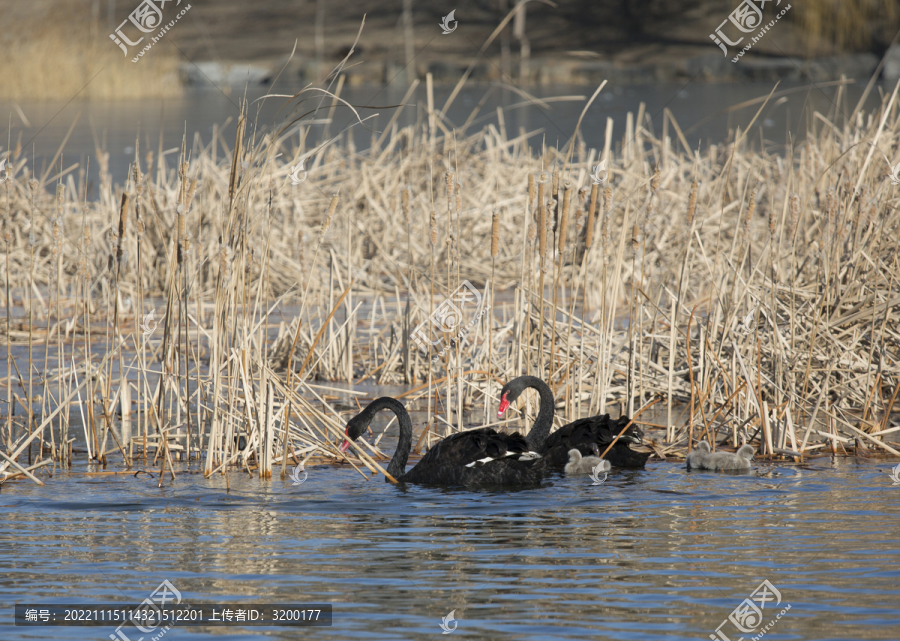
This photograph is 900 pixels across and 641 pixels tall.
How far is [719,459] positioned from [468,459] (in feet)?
4.41

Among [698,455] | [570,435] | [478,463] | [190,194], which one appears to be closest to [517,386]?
[570,435]

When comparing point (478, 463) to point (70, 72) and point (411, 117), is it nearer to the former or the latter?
point (70, 72)

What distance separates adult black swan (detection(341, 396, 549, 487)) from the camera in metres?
6.24

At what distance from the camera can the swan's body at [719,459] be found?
6.50m

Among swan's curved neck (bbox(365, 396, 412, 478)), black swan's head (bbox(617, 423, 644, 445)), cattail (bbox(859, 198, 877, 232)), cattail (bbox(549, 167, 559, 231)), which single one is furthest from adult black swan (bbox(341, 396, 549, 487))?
cattail (bbox(859, 198, 877, 232))

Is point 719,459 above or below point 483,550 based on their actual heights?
above

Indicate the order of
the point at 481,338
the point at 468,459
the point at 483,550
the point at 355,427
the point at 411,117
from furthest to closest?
the point at 411,117
the point at 481,338
the point at 355,427
the point at 468,459
the point at 483,550

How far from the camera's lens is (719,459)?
6.51 metres

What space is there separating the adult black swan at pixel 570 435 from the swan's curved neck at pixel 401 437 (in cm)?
51

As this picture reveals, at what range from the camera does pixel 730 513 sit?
576 cm

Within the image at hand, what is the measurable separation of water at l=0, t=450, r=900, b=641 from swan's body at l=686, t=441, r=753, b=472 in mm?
101

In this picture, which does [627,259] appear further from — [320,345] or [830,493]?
[830,493]

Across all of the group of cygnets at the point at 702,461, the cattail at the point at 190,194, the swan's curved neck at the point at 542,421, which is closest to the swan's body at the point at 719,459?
the group of cygnets at the point at 702,461

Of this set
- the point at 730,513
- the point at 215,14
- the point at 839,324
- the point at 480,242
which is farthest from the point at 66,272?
the point at 215,14
